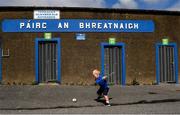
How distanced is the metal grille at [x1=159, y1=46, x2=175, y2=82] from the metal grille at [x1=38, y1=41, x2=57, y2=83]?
18.2 ft

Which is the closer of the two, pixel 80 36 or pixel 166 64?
pixel 80 36

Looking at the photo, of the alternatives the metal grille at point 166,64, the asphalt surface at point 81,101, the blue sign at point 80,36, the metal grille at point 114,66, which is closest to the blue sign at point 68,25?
the blue sign at point 80,36

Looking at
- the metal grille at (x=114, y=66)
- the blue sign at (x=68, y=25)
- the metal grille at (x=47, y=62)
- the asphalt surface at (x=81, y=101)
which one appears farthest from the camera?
the metal grille at (x=114, y=66)

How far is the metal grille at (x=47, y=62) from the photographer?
2098cm

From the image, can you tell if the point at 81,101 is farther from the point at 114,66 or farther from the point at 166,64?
the point at 166,64

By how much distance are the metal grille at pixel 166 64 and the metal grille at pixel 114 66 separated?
2.22 metres

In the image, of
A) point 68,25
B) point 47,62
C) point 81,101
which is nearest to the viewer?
point 81,101

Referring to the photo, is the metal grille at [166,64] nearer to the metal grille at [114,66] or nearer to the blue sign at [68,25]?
the blue sign at [68,25]

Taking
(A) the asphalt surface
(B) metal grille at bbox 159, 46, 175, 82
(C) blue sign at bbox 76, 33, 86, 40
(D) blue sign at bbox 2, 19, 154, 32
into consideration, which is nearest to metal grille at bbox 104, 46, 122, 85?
(D) blue sign at bbox 2, 19, 154, 32

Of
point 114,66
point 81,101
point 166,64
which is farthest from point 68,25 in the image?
point 81,101

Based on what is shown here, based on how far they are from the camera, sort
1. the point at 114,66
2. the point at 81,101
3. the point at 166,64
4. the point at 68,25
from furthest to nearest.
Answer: the point at 166,64
the point at 114,66
the point at 68,25
the point at 81,101

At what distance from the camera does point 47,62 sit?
21.0 metres

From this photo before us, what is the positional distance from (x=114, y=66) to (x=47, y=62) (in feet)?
11.2

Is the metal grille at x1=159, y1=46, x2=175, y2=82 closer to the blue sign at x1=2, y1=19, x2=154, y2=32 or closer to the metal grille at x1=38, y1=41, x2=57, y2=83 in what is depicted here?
the blue sign at x1=2, y1=19, x2=154, y2=32
